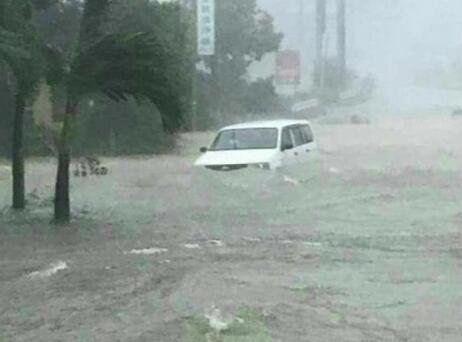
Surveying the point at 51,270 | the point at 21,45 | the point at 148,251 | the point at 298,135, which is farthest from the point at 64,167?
the point at 298,135

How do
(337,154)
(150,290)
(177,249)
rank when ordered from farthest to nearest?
(337,154)
(177,249)
(150,290)

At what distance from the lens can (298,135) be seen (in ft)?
94.0

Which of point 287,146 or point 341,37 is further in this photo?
point 341,37

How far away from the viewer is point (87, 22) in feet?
64.2

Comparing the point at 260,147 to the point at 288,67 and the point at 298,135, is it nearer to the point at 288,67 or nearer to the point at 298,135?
the point at 298,135

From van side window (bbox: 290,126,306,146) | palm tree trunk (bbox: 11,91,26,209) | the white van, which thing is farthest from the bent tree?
van side window (bbox: 290,126,306,146)

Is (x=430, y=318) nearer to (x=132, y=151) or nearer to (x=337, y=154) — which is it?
(x=337, y=154)

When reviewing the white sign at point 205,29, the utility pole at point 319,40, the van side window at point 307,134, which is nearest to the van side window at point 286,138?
the van side window at point 307,134

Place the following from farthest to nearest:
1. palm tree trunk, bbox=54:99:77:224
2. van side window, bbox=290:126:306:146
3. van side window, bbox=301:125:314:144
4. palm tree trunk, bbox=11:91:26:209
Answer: van side window, bbox=301:125:314:144 < van side window, bbox=290:126:306:146 < palm tree trunk, bbox=11:91:26:209 < palm tree trunk, bbox=54:99:77:224

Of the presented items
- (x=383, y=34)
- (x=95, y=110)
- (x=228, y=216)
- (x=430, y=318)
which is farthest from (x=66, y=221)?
(x=383, y=34)

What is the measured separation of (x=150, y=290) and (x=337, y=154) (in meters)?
23.7

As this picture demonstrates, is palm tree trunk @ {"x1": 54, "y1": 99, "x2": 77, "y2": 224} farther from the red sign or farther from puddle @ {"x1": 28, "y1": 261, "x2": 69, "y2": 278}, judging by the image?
the red sign

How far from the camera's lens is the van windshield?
2747 centimetres

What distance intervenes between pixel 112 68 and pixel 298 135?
989 cm
